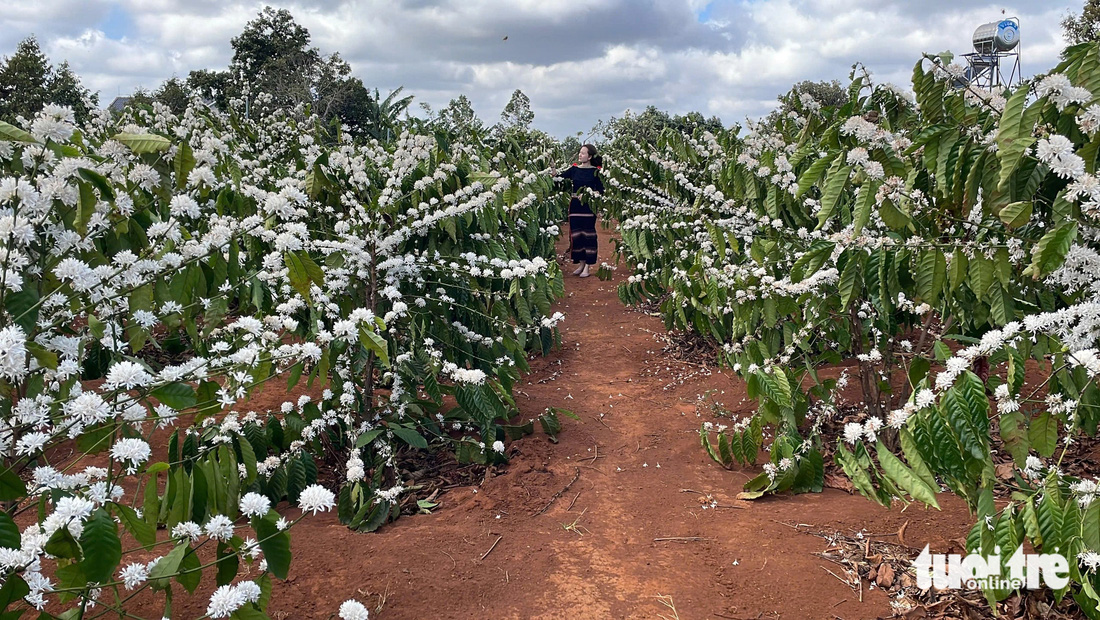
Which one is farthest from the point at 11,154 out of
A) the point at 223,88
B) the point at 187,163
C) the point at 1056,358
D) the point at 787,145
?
the point at 223,88

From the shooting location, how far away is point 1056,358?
2.21 meters

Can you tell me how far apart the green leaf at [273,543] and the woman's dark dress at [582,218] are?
862cm

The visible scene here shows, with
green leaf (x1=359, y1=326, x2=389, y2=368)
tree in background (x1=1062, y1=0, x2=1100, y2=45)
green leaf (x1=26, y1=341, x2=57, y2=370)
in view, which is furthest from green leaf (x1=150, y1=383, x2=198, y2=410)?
tree in background (x1=1062, y1=0, x2=1100, y2=45)

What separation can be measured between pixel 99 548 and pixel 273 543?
333mm

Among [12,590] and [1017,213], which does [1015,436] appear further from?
[12,590]

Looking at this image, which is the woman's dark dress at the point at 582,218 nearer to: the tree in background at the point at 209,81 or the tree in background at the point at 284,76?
the tree in background at the point at 284,76

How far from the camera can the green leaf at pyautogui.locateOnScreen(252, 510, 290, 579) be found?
158cm

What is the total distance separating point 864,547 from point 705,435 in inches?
47.5

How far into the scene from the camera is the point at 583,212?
33.1 feet

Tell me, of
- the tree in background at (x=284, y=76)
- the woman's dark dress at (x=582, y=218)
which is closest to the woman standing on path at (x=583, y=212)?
the woman's dark dress at (x=582, y=218)

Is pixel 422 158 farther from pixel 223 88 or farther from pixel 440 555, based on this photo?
pixel 223 88

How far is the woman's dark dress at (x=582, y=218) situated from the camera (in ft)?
32.8

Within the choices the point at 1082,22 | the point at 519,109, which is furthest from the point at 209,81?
the point at 1082,22

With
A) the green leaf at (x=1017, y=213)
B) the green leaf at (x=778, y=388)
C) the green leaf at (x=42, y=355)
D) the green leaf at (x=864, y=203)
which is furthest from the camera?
the green leaf at (x=778, y=388)
